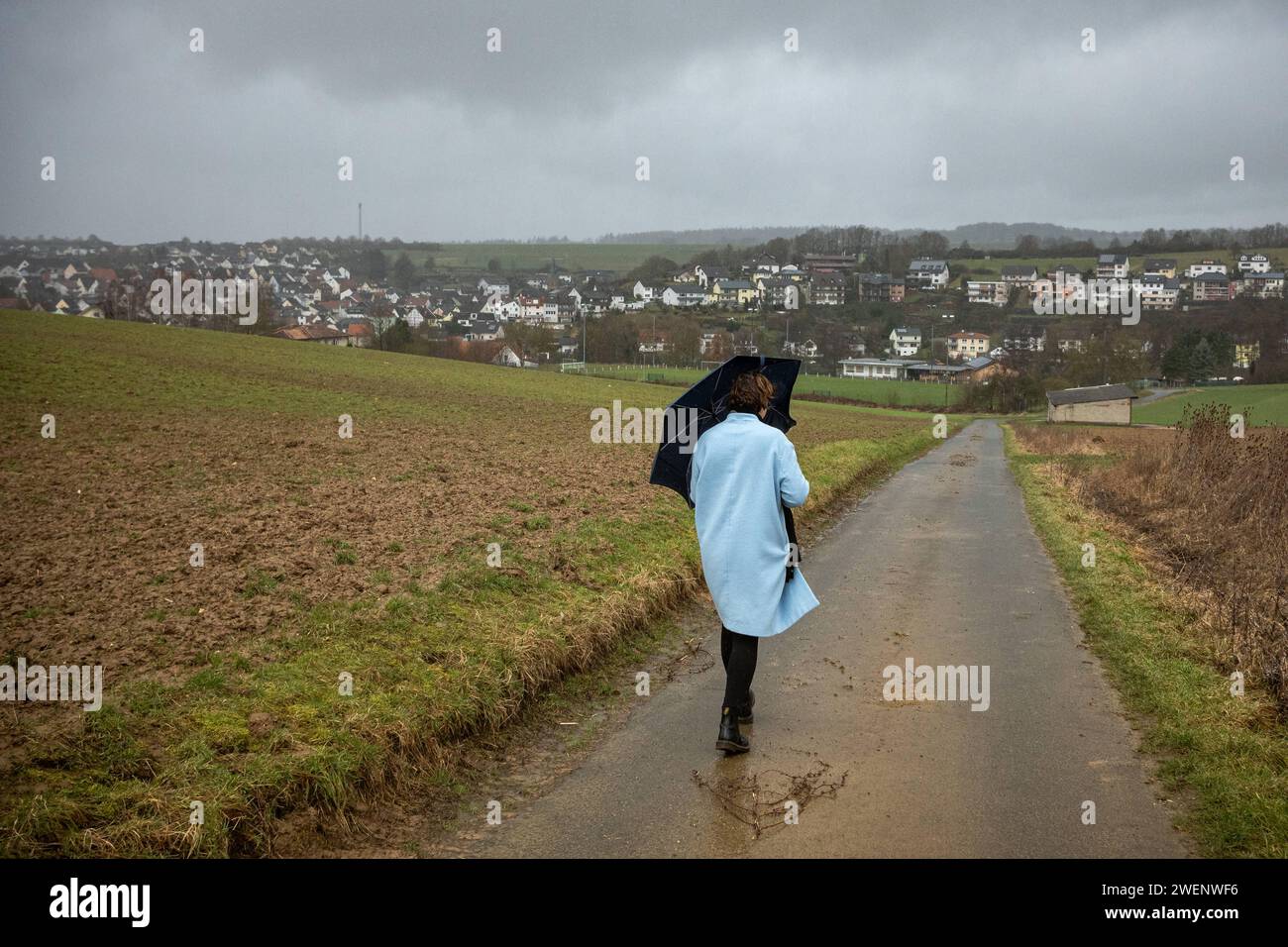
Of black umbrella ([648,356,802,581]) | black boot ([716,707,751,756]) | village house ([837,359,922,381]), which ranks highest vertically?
village house ([837,359,922,381])

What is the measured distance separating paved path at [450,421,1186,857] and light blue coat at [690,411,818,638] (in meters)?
0.94

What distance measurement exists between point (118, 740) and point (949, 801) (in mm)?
4590

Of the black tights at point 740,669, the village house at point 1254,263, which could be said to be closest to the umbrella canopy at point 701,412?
the black tights at point 740,669

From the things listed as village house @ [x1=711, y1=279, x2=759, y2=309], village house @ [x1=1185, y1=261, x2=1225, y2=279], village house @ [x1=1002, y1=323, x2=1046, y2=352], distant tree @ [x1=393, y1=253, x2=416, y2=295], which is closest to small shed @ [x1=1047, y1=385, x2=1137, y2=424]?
village house @ [x1=1002, y1=323, x2=1046, y2=352]

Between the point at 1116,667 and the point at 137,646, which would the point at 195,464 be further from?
the point at 1116,667

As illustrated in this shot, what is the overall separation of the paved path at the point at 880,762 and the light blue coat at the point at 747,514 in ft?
3.07

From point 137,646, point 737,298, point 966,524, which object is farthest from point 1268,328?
point 137,646

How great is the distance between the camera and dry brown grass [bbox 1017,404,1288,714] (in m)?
8.65

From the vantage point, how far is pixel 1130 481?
76.0ft

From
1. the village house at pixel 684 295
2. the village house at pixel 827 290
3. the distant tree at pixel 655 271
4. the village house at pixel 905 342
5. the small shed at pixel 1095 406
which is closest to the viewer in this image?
the small shed at pixel 1095 406

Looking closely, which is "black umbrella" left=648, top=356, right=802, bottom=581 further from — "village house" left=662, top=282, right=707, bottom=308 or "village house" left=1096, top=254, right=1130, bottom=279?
"village house" left=1096, top=254, right=1130, bottom=279

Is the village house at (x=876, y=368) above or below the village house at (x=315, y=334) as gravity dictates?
below

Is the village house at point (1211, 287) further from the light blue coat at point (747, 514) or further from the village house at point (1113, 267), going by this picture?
the light blue coat at point (747, 514)

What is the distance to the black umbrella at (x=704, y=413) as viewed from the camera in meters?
6.29
